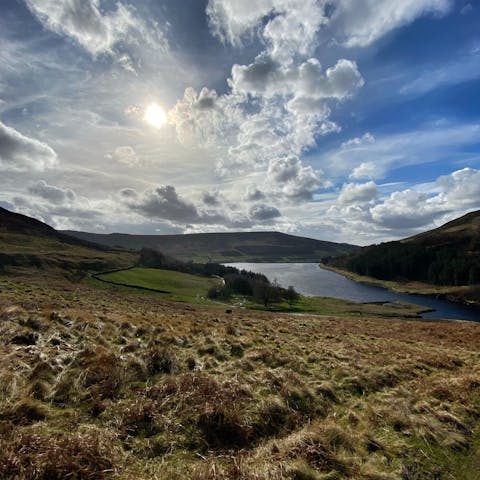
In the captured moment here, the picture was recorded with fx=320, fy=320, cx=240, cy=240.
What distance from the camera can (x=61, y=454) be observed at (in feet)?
18.6

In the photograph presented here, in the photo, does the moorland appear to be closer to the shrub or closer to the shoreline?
the shrub

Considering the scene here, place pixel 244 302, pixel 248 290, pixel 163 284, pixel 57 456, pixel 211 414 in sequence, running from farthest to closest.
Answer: pixel 248 290, pixel 163 284, pixel 244 302, pixel 211 414, pixel 57 456

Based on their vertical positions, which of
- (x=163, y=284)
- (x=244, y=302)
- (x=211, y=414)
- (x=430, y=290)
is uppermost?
(x=211, y=414)

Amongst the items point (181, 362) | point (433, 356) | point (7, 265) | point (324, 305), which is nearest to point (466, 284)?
point (324, 305)

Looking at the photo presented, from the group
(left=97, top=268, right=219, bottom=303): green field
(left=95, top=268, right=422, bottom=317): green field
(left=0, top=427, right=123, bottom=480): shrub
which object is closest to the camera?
(left=0, top=427, right=123, bottom=480): shrub

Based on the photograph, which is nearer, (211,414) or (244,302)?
(211,414)

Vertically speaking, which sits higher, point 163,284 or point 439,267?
point 439,267

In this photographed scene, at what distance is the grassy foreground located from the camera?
603 cm

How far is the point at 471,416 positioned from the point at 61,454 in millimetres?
10824

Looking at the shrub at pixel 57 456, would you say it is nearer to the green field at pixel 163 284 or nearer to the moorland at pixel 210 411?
the moorland at pixel 210 411

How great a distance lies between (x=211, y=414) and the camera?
7.62m

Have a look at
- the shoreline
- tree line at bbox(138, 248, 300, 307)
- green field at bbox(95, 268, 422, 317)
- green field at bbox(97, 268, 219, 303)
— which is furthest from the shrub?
the shoreline

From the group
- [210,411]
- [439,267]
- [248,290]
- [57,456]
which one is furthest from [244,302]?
[439,267]

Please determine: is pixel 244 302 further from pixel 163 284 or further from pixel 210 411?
pixel 210 411
